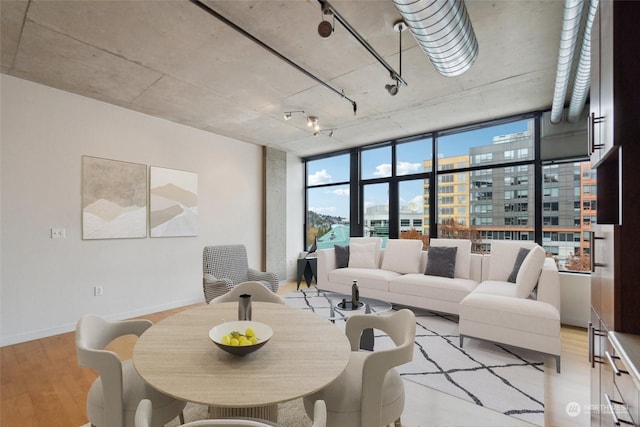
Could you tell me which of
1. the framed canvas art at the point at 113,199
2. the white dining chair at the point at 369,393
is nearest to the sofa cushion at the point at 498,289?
the white dining chair at the point at 369,393

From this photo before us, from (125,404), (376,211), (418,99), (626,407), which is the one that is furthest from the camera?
(376,211)

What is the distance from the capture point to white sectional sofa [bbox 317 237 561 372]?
2.62m

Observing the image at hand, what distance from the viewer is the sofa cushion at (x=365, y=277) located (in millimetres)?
4203

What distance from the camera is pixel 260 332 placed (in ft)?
4.70

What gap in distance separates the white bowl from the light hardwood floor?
136 cm

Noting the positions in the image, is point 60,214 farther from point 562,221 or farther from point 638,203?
point 562,221

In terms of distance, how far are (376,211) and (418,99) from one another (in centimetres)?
263

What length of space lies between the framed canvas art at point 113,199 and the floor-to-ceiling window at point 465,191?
3618 millimetres

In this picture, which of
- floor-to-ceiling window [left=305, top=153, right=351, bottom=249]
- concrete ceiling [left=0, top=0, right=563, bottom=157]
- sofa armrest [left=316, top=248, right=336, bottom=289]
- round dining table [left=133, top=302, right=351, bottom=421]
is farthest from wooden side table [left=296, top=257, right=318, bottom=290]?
round dining table [left=133, top=302, right=351, bottom=421]

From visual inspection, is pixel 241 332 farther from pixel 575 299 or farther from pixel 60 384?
pixel 575 299

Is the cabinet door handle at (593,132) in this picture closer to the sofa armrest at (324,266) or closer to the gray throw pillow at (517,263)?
the gray throw pillow at (517,263)

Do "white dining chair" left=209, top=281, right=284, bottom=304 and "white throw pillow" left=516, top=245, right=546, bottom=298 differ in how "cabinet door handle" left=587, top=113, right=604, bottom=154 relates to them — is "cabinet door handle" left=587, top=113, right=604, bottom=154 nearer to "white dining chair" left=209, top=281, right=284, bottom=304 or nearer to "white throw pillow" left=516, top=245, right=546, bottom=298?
"white throw pillow" left=516, top=245, right=546, bottom=298

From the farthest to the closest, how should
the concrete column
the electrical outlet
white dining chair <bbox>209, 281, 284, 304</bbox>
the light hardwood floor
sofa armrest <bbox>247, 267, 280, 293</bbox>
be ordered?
the concrete column < sofa armrest <bbox>247, 267, 280, 293</bbox> < the electrical outlet < white dining chair <bbox>209, 281, 284, 304</bbox> < the light hardwood floor

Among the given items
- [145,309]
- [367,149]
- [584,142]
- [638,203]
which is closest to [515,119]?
[584,142]
